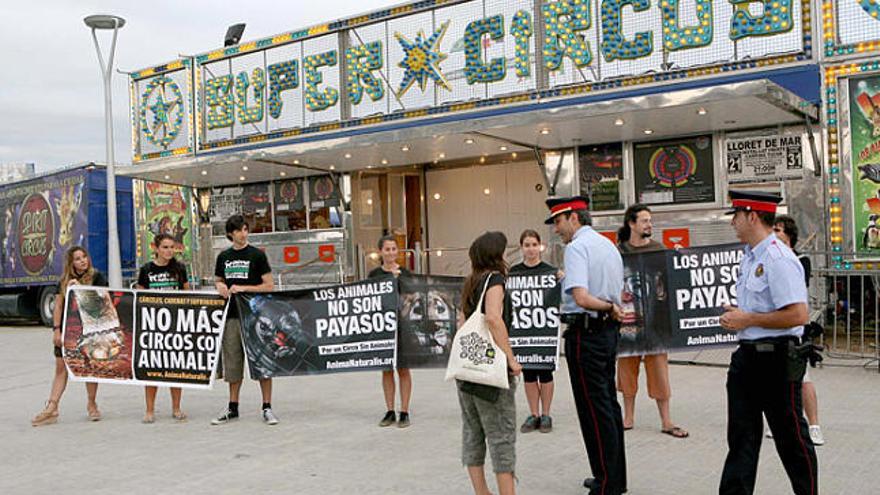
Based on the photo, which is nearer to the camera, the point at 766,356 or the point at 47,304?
the point at 766,356

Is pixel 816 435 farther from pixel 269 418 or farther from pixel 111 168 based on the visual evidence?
pixel 111 168

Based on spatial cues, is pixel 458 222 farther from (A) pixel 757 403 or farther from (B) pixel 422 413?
(A) pixel 757 403

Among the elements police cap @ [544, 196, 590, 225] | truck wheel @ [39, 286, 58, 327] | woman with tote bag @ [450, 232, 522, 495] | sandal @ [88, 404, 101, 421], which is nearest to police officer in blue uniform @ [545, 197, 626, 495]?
police cap @ [544, 196, 590, 225]

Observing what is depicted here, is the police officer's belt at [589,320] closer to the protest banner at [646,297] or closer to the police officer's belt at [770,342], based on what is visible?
the police officer's belt at [770,342]

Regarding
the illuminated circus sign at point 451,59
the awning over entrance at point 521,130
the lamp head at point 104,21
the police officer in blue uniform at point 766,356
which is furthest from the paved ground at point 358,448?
the lamp head at point 104,21

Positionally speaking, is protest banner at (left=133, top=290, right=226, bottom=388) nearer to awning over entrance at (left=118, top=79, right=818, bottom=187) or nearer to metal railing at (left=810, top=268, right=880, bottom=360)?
awning over entrance at (left=118, top=79, right=818, bottom=187)

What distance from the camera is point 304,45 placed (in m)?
17.8

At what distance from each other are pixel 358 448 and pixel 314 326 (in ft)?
5.86

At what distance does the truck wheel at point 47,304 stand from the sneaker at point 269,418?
1521 cm

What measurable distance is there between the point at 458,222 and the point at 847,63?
30.5ft

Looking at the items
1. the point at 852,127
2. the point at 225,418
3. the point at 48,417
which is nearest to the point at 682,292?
the point at 225,418

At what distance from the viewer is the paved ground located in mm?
5688

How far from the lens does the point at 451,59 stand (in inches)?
615

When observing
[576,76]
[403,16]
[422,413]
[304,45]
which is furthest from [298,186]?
[422,413]
